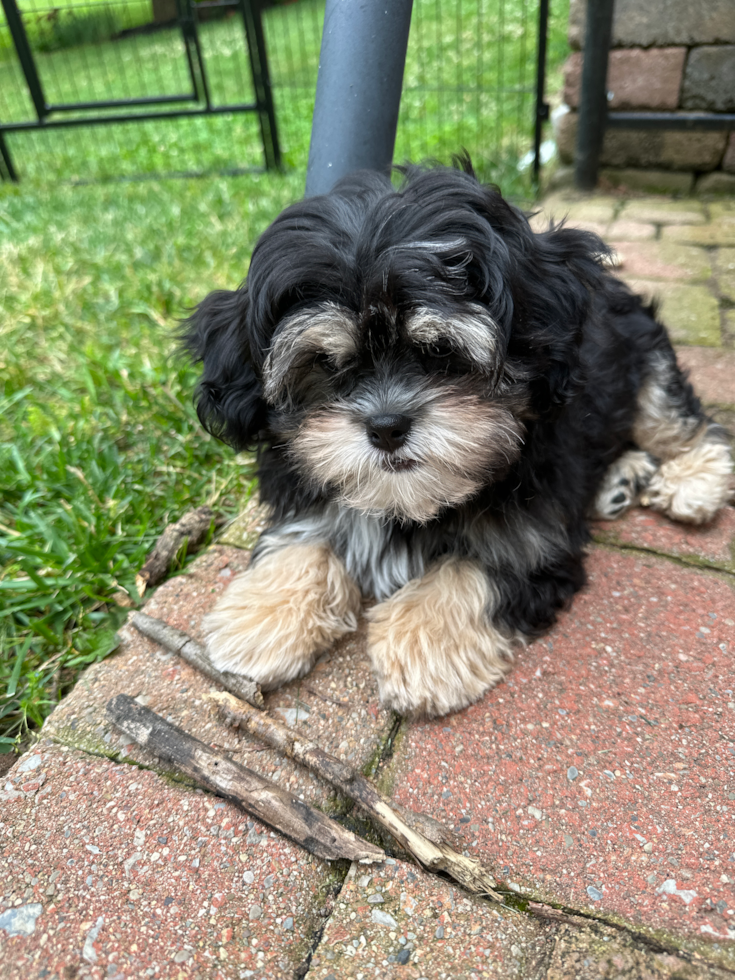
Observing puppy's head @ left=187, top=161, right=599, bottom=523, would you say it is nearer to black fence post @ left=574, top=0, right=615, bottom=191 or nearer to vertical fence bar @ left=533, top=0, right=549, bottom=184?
black fence post @ left=574, top=0, right=615, bottom=191

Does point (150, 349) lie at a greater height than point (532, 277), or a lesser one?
lesser

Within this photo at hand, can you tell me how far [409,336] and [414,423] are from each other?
0.66 ft

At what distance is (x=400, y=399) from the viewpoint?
1726mm

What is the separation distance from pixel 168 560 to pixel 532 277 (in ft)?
4.83

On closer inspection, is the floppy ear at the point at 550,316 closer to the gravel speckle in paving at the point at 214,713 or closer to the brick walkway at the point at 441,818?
the brick walkway at the point at 441,818

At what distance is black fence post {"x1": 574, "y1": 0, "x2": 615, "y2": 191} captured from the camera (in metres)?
4.46

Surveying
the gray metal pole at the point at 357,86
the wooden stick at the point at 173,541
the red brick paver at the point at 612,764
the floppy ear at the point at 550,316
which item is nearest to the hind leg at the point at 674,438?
the red brick paver at the point at 612,764

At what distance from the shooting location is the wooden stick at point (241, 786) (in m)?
1.54

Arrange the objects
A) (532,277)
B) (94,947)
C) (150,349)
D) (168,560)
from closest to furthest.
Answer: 1. (94,947)
2. (532,277)
3. (168,560)
4. (150,349)

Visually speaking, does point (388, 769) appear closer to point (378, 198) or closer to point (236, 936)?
point (236, 936)

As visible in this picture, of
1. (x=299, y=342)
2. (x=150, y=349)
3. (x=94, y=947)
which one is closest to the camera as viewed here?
(x=94, y=947)

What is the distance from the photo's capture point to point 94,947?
139 centimetres

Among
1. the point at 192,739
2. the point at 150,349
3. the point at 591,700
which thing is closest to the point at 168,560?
the point at 192,739

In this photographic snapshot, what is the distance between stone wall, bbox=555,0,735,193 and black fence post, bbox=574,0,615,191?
0.21 metres
